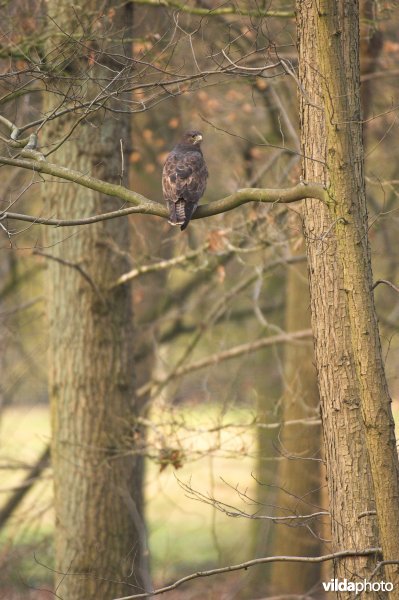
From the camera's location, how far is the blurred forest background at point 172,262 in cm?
604

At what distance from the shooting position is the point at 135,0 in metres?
8.52

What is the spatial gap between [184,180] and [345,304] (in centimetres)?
169

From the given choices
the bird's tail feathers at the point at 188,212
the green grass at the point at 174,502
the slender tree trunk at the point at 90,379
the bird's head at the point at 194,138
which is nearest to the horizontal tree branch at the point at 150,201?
the bird's tail feathers at the point at 188,212

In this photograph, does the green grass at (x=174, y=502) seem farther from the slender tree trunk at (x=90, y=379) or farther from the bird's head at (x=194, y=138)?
the bird's head at (x=194, y=138)

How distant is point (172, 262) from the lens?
8578mm

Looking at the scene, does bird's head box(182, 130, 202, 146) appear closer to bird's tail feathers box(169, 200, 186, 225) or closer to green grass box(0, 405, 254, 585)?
bird's tail feathers box(169, 200, 186, 225)

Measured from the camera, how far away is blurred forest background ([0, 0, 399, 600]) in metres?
6.04

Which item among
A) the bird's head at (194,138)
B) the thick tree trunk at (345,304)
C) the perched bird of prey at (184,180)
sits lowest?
the thick tree trunk at (345,304)

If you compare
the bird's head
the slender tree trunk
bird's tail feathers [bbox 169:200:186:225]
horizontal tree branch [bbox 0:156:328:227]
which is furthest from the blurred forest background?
bird's tail feathers [bbox 169:200:186:225]

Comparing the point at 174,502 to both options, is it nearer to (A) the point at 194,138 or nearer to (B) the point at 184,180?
(A) the point at 194,138

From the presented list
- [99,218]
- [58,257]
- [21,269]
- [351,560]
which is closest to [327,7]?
[99,218]

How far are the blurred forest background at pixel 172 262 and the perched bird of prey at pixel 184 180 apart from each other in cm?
52

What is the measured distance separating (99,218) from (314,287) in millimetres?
1417

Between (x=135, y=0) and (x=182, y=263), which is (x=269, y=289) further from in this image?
(x=135, y=0)
